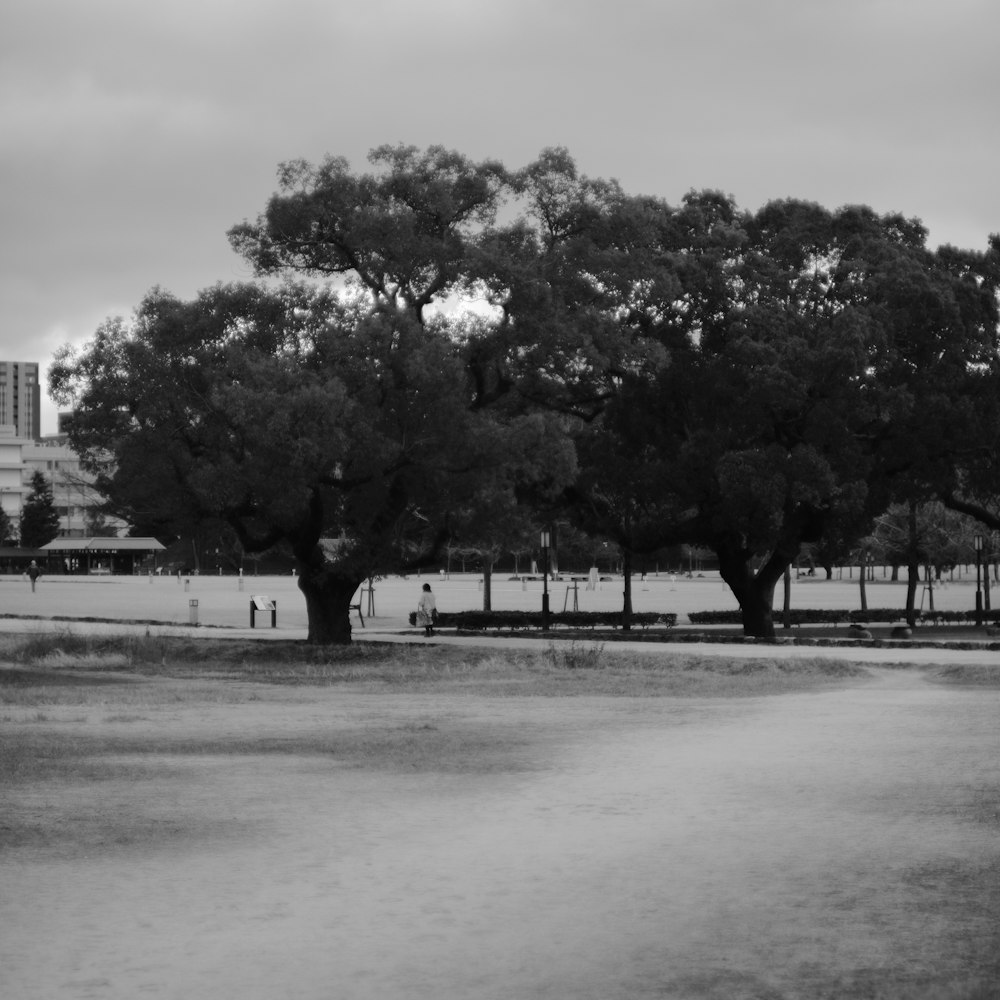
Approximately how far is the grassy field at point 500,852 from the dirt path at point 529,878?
0.09 ft

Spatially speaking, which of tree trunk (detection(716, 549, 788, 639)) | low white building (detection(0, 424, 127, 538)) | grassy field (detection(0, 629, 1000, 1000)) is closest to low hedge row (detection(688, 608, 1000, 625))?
tree trunk (detection(716, 549, 788, 639))

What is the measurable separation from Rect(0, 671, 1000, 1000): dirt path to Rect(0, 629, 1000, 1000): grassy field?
27mm

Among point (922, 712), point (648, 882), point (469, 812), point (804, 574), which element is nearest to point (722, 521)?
point (922, 712)

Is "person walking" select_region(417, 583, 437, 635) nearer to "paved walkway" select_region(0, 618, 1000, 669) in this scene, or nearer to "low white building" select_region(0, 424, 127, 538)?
"paved walkway" select_region(0, 618, 1000, 669)

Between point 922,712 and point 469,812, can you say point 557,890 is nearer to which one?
point 469,812

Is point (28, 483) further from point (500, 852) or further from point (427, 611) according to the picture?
point (500, 852)

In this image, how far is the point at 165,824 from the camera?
1138 centimetres

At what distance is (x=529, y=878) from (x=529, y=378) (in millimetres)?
28286

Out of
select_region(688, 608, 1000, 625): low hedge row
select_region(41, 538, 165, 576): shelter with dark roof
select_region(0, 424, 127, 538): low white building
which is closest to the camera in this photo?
select_region(688, 608, 1000, 625): low hedge row

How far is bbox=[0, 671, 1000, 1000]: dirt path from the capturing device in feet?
23.7

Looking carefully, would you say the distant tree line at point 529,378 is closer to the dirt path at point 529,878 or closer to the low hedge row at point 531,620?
the low hedge row at point 531,620

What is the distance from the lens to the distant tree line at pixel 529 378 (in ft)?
110

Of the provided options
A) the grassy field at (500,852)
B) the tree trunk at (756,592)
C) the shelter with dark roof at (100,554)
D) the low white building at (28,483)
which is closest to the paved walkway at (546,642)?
the tree trunk at (756,592)

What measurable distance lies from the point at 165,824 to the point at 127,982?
4404 millimetres
